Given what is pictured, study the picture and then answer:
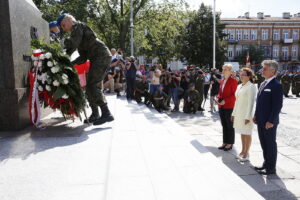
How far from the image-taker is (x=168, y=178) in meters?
2.88

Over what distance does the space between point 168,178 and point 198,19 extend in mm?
47286

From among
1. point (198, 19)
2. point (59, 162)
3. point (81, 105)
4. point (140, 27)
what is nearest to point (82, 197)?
point (59, 162)

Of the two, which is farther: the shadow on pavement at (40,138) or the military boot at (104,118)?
the military boot at (104,118)

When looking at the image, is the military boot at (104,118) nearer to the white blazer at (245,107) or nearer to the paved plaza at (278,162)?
the paved plaza at (278,162)

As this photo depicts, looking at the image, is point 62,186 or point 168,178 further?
point 168,178

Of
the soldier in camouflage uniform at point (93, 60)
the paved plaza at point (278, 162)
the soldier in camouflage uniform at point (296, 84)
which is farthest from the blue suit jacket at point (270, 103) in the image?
the soldier in camouflage uniform at point (296, 84)

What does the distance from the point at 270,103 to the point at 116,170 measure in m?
2.77

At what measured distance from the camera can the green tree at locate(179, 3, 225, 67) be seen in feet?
153

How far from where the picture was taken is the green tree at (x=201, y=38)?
46625 mm

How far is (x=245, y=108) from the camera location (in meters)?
5.33

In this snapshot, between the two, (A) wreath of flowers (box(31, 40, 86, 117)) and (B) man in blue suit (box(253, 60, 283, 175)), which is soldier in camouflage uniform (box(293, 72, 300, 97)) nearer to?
(B) man in blue suit (box(253, 60, 283, 175))

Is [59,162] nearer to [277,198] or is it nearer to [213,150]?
[277,198]

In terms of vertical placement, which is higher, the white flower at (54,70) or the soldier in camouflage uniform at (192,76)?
the white flower at (54,70)

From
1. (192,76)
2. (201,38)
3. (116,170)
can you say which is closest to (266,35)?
(201,38)
